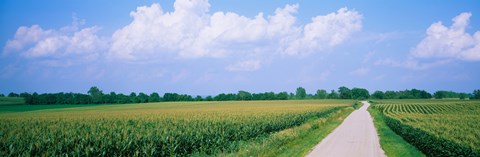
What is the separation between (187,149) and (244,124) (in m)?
8.02

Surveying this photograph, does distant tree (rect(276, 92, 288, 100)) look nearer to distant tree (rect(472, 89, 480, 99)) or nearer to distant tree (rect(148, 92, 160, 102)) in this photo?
distant tree (rect(148, 92, 160, 102))

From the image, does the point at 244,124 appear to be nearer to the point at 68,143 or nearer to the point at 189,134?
the point at 189,134

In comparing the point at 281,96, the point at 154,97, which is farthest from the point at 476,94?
the point at 154,97

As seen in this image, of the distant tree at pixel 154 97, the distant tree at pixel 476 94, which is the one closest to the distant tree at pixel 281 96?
the distant tree at pixel 154 97

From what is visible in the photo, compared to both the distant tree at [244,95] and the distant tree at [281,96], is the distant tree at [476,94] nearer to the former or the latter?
the distant tree at [281,96]

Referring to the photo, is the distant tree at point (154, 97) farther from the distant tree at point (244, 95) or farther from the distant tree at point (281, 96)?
the distant tree at point (281, 96)

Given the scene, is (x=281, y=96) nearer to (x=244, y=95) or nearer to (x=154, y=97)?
(x=244, y=95)

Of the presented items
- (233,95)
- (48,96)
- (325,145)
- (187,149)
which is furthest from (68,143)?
(233,95)

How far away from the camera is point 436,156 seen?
15.8 meters

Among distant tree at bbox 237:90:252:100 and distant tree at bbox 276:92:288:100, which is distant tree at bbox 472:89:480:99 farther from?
distant tree at bbox 237:90:252:100

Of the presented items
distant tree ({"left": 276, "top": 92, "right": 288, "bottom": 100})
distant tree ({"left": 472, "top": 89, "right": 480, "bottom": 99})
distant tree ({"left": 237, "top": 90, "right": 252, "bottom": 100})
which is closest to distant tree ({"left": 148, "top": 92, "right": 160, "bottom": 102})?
distant tree ({"left": 237, "top": 90, "right": 252, "bottom": 100})

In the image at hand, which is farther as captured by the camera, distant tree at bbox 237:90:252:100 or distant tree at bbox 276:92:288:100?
distant tree at bbox 276:92:288:100

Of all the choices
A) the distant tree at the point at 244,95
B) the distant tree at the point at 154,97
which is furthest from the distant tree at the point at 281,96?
the distant tree at the point at 154,97

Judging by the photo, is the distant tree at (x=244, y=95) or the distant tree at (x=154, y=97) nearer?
the distant tree at (x=154, y=97)
